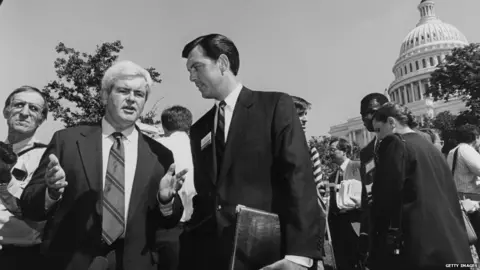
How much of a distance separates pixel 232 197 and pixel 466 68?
4829cm

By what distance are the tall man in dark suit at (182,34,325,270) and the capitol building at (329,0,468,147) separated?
341 ft

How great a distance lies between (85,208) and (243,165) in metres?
0.99

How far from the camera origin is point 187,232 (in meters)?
2.88

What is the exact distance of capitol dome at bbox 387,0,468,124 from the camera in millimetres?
106938

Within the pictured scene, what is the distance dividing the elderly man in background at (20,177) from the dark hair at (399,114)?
3066mm

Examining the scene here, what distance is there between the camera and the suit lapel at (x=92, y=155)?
9.30ft

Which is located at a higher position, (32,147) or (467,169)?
(32,147)

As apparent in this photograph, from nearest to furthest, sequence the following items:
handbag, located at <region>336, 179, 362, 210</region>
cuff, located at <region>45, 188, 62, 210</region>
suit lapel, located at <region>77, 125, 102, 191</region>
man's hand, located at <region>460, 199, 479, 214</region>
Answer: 1. cuff, located at <region>45, 188, 62, 210</region>
2. suit lapel, located at <region>77, 125, 102, 191</region>
3. man's hand, located at <region>460, 199, 479, 214</region>
4. handbag, located at <region>336, 179, 362, 210</region>

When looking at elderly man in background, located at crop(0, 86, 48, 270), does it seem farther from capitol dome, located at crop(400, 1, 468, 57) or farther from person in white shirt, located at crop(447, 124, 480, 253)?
capitol dome, located at crop(400, 1, 468, 57)

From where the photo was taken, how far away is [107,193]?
282 centimetres

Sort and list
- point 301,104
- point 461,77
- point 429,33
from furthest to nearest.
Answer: point 429,33
point 461,77
point 301,104

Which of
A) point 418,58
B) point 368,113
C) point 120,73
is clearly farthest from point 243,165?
point 418,58

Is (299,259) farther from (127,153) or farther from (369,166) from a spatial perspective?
(369,166)

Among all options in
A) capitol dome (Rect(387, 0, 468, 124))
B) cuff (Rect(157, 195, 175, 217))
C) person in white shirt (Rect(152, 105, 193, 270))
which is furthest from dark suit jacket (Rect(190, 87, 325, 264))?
capitol dome (Rect(387, 0, 468, 124))
